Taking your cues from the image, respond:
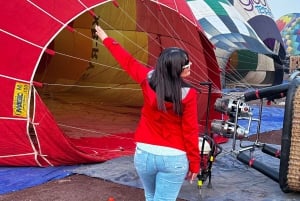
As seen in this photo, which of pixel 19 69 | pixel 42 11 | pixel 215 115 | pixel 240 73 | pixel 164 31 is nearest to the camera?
pixel 19 69

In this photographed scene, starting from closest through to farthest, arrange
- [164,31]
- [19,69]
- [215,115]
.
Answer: [19,69]
[215,115]
[164,31]

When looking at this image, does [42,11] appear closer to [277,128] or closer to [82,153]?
[82,153]

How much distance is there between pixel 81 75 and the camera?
8.05 m

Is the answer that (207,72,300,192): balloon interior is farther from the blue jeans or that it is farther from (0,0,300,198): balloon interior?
the blue jeans

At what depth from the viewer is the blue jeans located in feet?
7.22

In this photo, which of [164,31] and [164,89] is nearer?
[164,89]

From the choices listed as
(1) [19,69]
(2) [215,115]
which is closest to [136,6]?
(2) [215,115]

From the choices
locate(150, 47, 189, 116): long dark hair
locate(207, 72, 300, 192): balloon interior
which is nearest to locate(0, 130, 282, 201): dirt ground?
locate(207, 72, 300, 192): balloon interior

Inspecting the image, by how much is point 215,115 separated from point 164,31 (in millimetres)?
1568

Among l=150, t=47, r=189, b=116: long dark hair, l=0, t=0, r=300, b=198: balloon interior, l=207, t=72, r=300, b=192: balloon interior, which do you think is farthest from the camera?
l=0, t=0, r=300, b=198: balloon interior

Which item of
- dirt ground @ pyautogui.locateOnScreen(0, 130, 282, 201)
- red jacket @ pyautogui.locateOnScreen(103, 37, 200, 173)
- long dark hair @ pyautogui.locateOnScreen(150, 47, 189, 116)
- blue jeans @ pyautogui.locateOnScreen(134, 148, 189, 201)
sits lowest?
dirt ground @ pyautogui.locateOnScreen(0, 130, 282, 201)

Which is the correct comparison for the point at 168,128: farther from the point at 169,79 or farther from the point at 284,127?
the point at 284,127

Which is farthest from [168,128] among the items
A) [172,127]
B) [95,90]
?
[95,90]

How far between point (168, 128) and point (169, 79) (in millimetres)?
240
